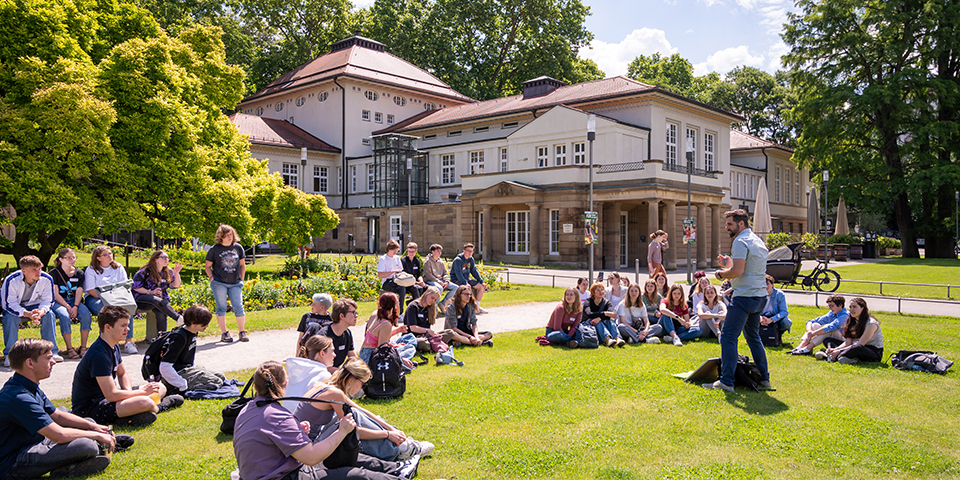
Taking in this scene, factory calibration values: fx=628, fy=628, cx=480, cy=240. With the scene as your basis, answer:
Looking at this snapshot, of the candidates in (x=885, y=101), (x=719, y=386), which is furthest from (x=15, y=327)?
(x=885, y=101)

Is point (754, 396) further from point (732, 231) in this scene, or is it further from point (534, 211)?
point (534, 211)

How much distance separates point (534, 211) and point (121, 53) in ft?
70.0

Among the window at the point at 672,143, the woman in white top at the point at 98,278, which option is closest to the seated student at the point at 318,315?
the woman in white top at the point at 98,278

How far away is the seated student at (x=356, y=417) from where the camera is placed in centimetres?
450

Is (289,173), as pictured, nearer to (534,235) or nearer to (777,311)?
(534,235)

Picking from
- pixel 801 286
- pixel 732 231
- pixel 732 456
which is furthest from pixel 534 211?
pixel 732 456

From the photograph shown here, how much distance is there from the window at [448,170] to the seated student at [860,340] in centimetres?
3560

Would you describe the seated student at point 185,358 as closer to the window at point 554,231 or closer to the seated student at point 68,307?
the seated student at point 68,307

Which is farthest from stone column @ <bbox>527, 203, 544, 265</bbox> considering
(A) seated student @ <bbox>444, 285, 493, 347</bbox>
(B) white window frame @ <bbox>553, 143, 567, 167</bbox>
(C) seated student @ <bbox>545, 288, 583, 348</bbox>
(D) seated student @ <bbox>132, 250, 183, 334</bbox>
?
(D) seated student @ <bbox>132, 250, 183, 334</bbox>

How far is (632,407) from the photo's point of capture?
280 inches

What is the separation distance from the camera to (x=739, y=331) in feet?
25.3

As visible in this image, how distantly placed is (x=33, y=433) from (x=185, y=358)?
8.21ft

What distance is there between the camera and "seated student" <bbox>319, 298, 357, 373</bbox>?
732 centimetres

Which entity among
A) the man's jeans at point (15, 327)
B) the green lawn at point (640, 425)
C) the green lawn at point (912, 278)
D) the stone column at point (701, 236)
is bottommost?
the green lawn at point (640, 425)
